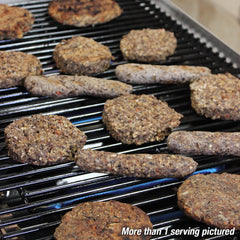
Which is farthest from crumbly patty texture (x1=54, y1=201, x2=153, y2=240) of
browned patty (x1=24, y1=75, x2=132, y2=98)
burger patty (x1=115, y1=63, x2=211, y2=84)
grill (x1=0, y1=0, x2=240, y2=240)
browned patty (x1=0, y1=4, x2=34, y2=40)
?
browned patty (x1=0, y1=4, x2=34, y2=40)

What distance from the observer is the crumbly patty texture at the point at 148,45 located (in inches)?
121

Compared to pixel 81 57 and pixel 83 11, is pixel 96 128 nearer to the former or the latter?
pixel 81 57

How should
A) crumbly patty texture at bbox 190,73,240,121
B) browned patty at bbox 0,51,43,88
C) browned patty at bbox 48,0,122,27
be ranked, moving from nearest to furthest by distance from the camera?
crumbly patty texture at bbox 190,73,240,121
browned patty at bbox 0,51,43,88
browned patty at bbox 48,0,122,27

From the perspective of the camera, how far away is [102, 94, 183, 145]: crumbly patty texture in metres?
2.41

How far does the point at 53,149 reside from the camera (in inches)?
90.0

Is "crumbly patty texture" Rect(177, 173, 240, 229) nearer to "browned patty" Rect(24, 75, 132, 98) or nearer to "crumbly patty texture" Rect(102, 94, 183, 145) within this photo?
"crumbly patty texture" Rect(102, 94, 183, 145)

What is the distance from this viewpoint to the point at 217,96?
105 inches

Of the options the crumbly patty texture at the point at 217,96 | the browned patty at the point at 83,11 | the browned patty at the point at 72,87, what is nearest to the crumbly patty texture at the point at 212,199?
the crumbly patty texture at the point at 217,96

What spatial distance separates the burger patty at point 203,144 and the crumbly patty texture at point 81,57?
2.93ft

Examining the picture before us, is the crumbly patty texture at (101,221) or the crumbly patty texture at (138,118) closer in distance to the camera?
the crumbly patty texture at (101,221)

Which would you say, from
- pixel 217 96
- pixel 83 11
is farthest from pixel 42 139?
pixel 83 11

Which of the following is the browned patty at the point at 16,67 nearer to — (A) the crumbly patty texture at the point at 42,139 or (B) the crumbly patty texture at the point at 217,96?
(A) the crumbly patty texture at the point at 42,139

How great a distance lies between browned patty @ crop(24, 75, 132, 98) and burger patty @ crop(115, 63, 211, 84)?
0.13m

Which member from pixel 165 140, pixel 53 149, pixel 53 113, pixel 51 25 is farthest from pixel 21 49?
pixel 165 140
